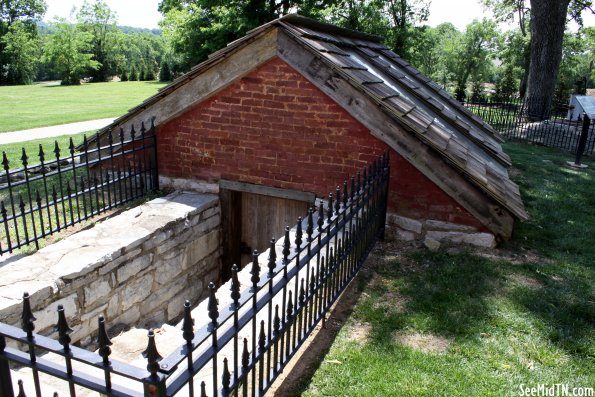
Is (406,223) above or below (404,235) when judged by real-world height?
above

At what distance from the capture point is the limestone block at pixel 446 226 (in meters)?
5.72

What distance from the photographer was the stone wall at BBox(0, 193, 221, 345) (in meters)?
4.42

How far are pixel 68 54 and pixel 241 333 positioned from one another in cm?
5199

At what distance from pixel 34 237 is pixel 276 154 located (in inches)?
126

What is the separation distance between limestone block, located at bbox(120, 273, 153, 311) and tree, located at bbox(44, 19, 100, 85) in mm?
47354

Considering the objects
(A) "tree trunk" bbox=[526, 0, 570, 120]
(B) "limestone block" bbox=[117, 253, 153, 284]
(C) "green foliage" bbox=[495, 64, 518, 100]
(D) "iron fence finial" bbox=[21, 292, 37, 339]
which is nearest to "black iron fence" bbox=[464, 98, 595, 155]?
(A) "tree trunk" bbox=[526, 0, 570, 120]

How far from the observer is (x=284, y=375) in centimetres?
353

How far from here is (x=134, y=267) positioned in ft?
17.7

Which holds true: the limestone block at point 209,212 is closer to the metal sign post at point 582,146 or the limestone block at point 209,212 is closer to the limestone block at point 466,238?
the limestone block at point 466,238

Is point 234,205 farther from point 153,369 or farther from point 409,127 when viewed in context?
point 153,369

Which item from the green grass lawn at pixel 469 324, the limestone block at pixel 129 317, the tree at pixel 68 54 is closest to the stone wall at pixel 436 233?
the green grass lawn at pixel 469 324

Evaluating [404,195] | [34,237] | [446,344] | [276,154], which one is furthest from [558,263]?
[34,237]

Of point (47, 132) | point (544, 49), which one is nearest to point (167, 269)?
point (47, 132)

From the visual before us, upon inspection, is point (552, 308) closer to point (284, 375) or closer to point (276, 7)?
point (284, 375)
